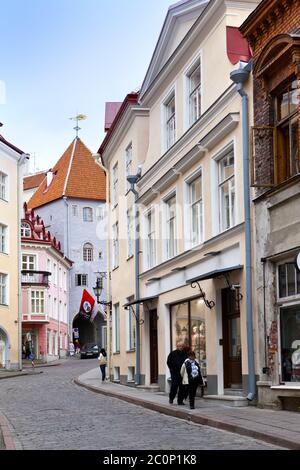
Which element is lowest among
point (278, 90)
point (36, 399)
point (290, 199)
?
point (36, 399)

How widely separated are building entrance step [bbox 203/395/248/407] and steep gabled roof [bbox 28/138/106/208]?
59338 mm

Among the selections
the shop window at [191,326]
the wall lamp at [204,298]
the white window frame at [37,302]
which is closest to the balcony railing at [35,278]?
the white window frame at [37,302]

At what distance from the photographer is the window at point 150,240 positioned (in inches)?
1025

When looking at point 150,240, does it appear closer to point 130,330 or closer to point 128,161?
point 128,161

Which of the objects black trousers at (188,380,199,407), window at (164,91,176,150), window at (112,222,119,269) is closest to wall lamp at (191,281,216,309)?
black trousers at (188,380,199,407)

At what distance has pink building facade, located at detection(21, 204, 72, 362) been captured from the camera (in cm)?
6194

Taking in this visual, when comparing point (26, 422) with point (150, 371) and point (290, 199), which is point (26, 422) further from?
point (150, 371)

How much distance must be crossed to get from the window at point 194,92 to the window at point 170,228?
281cm

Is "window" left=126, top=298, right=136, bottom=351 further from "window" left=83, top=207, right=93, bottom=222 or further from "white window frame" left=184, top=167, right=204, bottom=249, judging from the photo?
"window" left=83, top=207, right=93, bottom=222

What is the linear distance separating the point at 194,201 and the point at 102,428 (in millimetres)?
8851

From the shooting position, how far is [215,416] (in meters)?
14.9

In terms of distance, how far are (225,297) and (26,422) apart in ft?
18.8

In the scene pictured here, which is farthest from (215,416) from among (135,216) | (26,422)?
(135,216)

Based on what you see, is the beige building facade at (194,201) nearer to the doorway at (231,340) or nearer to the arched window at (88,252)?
the doorway at (231,340)
